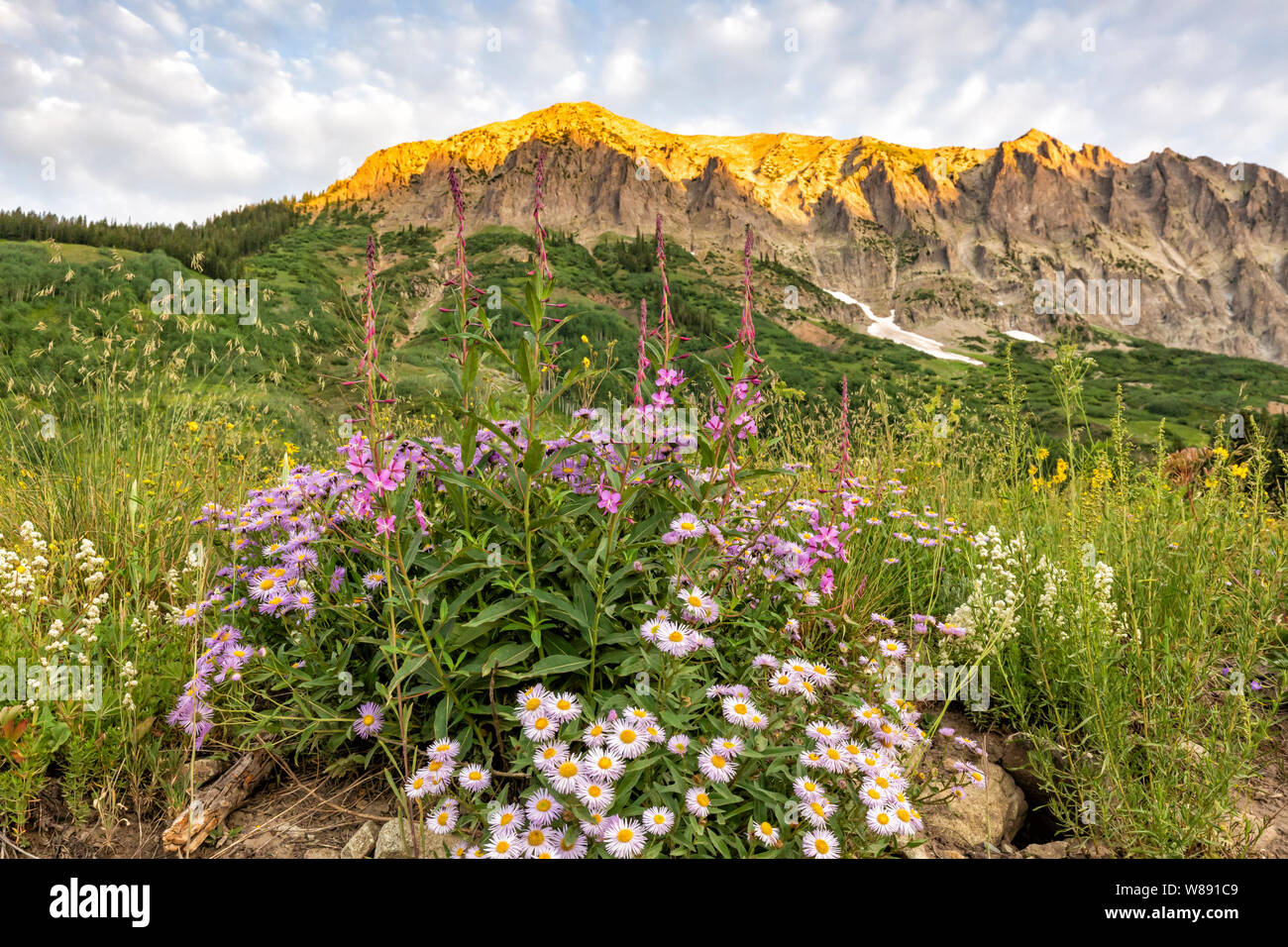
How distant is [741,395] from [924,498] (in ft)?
10.6

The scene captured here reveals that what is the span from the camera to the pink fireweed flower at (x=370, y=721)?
201 centimetres

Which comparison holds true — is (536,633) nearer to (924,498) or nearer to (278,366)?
(924,498)

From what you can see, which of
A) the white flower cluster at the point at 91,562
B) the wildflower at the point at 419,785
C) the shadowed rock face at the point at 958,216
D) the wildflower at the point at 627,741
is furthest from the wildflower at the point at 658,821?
the shadowed rock face at the point at 958,216

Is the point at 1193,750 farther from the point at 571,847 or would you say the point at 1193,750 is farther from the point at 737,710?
the point at 571,847

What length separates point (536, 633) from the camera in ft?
6.20

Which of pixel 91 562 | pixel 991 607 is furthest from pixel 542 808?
pixel 91 562

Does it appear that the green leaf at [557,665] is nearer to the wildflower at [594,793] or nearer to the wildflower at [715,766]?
the wildflower at [594,793]

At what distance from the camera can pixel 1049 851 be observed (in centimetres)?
224

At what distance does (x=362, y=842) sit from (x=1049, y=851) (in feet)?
8.22

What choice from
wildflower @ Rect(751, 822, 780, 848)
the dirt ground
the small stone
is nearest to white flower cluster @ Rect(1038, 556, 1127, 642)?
the small stone

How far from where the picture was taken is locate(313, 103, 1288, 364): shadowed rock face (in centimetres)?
13712

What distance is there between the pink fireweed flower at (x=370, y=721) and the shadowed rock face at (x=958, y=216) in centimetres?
13154
